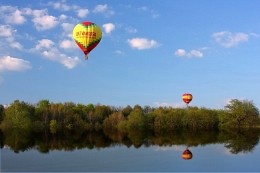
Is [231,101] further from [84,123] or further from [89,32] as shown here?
[89,32]

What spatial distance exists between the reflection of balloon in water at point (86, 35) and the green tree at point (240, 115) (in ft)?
134

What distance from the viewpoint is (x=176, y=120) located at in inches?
2601

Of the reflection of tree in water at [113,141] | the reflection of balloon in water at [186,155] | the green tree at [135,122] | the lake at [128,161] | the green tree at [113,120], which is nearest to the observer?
the lake at [128,161]

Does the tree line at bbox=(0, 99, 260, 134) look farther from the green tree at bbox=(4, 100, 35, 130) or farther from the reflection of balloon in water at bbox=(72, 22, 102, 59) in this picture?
the reflection of balloon in water at bbox=(72, 22, 102, 59)

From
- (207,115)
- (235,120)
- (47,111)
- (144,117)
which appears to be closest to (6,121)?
(47,111)

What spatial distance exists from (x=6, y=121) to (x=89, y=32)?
35.2 meters

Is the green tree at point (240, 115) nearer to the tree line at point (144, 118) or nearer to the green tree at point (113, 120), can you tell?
the tree line at point (144, 118)

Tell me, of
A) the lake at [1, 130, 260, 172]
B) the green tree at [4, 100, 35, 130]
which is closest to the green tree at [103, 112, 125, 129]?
the green tree at [4, 100, 35, 130]

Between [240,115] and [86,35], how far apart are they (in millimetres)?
42290

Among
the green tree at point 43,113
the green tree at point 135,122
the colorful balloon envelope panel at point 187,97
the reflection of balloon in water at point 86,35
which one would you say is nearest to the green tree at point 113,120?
the green tree at point 135,122

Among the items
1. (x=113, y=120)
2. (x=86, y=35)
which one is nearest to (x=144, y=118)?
(x=113, y=120)

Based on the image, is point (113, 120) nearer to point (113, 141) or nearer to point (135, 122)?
point (135, 122)

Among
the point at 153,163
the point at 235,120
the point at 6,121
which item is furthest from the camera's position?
the point at 235,120

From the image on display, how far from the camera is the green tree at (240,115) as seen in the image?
6438 cm
